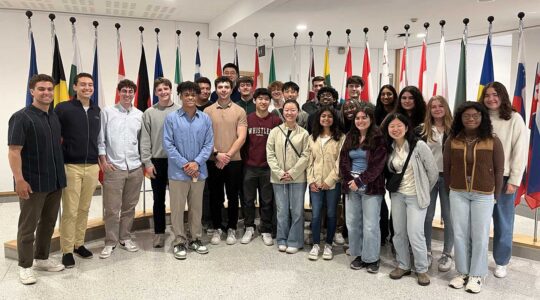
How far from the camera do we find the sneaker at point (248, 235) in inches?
158

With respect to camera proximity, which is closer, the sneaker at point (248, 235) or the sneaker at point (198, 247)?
the sneaker at point (198, 247)

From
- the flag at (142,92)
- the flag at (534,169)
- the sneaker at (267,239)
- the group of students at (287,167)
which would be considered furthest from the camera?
the flag at (142,92)

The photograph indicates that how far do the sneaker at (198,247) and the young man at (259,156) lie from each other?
16.4 inches

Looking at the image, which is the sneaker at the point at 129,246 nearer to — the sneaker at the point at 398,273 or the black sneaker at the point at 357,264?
the black sneaker at the point at 357,264

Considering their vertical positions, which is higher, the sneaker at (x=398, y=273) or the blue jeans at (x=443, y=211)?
the blue jeans at (x=443, y=211)

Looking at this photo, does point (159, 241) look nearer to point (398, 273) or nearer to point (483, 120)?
point (398, 273)

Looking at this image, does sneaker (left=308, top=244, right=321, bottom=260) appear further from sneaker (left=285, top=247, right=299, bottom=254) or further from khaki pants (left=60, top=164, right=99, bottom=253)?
khaki pants (left=60, top=164, right=99, bottom=253)

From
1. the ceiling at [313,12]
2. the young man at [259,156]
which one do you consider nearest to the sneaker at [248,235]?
the young man at [259,156]

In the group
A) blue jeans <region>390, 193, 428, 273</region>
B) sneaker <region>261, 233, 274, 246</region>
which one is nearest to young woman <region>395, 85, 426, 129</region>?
blue jeans <region>390, 193, 428, 273</region>

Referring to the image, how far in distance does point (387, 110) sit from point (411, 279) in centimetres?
141

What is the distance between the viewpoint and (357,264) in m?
3.40

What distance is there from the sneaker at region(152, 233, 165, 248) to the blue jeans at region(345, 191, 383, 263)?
1789 millimetres

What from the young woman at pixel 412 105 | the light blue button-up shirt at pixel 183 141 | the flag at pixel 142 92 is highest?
the flag at pixel 142 92

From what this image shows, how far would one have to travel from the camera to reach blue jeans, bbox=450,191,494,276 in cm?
287
